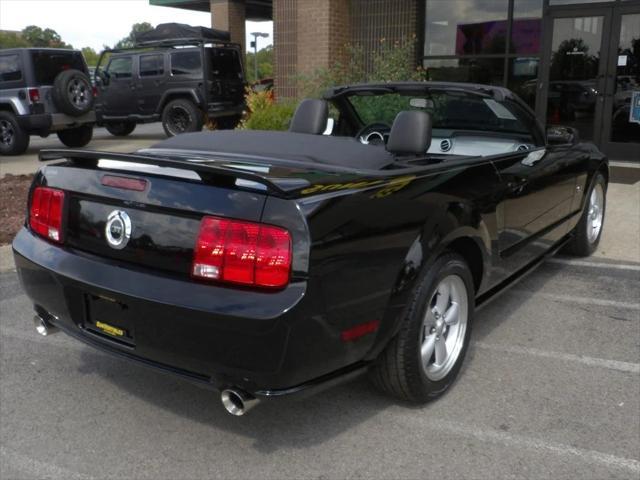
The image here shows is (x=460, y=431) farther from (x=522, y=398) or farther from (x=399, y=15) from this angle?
(x=399, y=15)

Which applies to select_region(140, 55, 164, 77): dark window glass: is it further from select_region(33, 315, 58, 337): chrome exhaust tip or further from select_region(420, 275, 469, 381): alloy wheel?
select_region(420, 275, 469, 381): alloy wheel

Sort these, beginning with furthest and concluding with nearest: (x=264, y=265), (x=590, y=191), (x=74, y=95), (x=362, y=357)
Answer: (x=74, y=95) → (x=590, y=191) → (x=362, y=357) → (x=264, y=265)

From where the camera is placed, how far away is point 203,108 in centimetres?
1501

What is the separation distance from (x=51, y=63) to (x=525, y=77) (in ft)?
30.8

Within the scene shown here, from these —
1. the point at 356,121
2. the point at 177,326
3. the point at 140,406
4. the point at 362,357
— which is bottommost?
the point at 140,406

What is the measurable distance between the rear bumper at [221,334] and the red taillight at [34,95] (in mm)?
11760

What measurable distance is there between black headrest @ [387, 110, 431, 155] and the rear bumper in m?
1.41

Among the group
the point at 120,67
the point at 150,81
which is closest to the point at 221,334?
the point at 150,81

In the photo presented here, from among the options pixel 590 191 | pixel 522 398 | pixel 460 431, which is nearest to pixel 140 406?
pixel 460 431

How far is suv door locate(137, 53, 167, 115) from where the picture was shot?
619 inches

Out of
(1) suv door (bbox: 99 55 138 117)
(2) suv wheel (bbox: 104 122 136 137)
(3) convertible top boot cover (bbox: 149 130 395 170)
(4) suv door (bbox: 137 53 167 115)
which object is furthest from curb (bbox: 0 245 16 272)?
(2) suv wheel (bbox: 104 122 136 137)

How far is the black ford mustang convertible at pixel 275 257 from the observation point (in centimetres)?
239

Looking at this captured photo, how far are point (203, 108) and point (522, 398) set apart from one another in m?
12.8

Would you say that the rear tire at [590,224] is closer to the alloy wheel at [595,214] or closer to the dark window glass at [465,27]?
the alloy wheel at [595,214]
